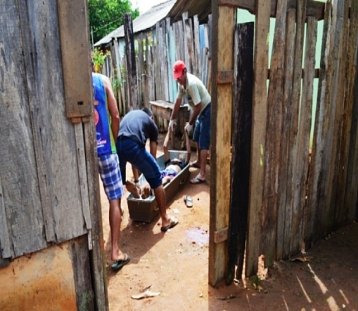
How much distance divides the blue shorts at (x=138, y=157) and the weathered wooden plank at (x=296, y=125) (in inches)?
63.1

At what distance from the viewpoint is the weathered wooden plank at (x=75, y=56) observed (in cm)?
144

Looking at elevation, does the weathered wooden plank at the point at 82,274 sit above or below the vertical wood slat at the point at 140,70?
below

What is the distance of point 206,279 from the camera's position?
3352 millimetres

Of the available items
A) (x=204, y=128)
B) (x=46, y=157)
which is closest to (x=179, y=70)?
(x=204, y=128)

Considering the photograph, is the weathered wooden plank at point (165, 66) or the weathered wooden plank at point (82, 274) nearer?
the weathered wooden plank at point (82, 274)

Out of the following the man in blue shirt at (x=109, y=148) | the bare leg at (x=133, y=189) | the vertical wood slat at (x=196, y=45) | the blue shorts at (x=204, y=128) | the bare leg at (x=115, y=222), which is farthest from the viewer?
the vertical wood slat at (x=196, y=45)

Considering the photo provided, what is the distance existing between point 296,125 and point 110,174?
1.79 meters

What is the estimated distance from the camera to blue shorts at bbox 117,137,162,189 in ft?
13.6

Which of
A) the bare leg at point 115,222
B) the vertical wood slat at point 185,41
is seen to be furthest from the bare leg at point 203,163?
the vertical wood slat at point 185,41

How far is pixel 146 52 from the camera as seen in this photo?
31.1ft

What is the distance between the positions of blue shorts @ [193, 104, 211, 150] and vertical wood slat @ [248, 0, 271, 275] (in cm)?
269

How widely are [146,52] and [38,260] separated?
27.7 ft

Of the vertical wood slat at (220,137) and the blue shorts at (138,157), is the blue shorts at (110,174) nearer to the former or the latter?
the blue shorts at (138,157)

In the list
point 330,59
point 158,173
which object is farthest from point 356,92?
point 158,173
